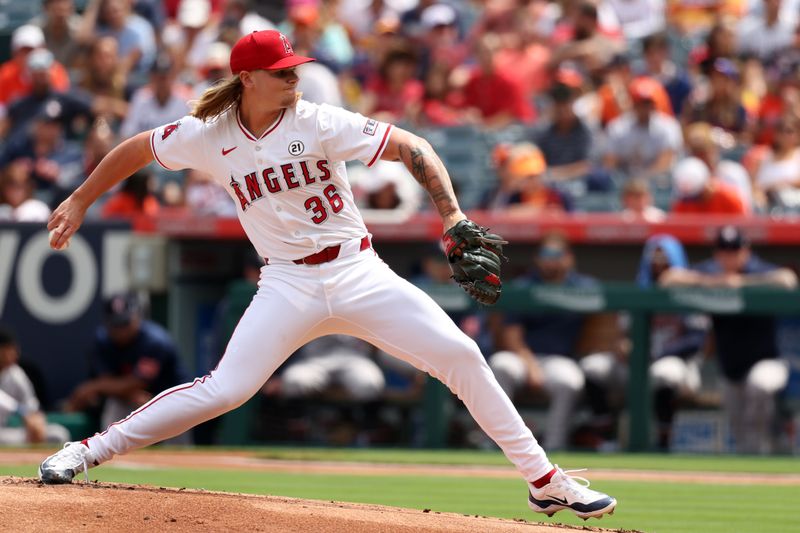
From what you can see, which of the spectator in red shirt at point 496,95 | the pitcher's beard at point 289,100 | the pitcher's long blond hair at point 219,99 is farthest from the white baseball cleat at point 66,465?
the spectator in red shirt at point 496,95

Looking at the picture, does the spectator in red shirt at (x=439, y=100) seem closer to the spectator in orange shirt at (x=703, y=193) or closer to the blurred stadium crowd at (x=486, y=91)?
the blurred stadium crowd at (x=486, y=91)

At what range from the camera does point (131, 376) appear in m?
10.2

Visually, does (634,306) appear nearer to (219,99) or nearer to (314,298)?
(314,298)

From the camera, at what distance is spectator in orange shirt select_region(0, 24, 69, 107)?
43.6 ft

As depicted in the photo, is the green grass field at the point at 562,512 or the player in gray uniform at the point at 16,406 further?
the player in gray uniform at the point at 16,406

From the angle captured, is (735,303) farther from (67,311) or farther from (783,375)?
(67,311)

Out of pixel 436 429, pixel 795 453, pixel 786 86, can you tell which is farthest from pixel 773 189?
pixel 436 429

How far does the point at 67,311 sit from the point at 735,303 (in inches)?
199

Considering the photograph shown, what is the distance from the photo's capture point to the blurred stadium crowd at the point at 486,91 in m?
11.0

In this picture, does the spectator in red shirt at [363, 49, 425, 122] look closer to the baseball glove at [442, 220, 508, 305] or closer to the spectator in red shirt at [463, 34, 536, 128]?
the spectator in red shirt at [463, 34, 536, 128]

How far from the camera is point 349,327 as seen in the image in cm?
506

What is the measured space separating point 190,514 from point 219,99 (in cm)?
147

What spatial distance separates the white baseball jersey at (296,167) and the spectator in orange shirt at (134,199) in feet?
20.8

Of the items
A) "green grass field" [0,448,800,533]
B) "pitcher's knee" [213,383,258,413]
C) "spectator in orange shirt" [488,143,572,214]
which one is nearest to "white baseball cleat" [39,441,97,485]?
"pitcher's knee" [213,383,258,413]
